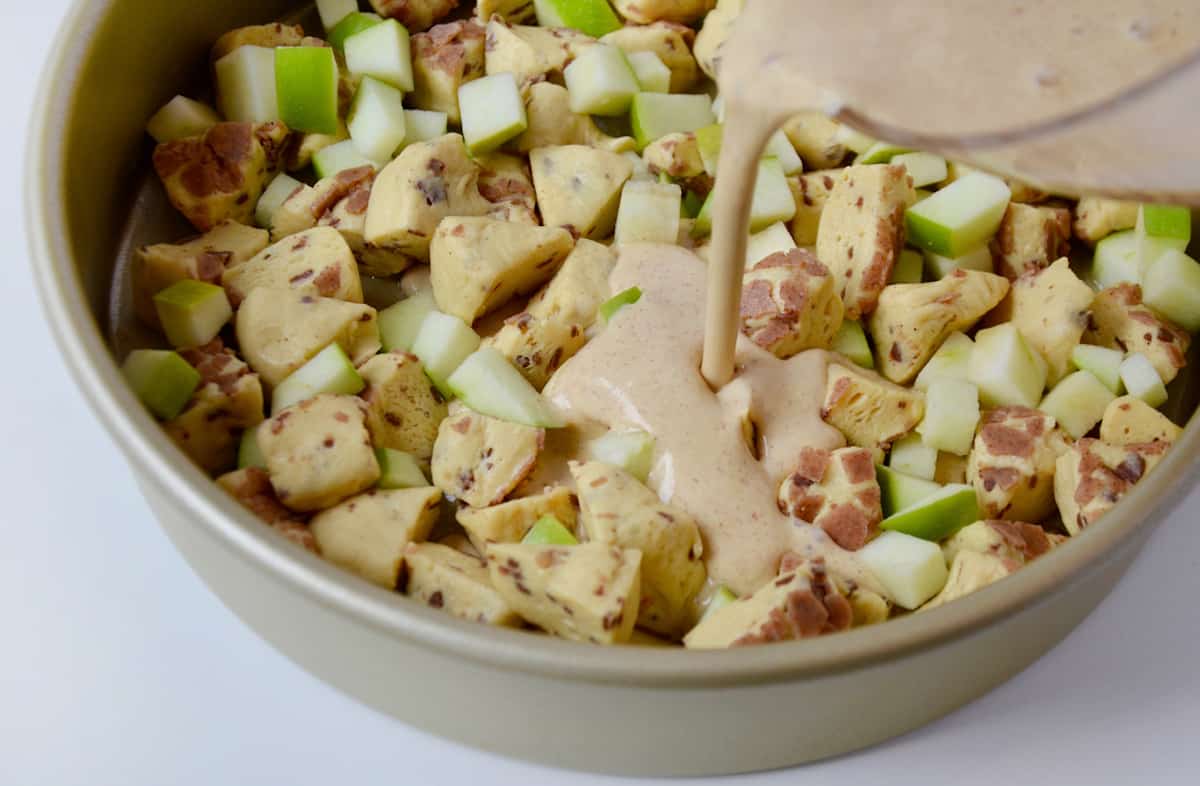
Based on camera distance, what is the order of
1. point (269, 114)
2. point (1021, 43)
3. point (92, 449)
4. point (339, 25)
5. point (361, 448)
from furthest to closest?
point (339, 25) → point (269, 114) → point (92, 449) → point (361, 448) → point (1021, 43)

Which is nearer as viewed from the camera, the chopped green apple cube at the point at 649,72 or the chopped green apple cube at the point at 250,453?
the chopped green apple cube at the point at 250,453

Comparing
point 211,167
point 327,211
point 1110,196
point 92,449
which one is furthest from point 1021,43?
point 92,449

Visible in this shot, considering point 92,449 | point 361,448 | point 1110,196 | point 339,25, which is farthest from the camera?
point 339,25

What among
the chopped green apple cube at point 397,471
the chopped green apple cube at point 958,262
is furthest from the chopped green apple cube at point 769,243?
the chopped green apple cube at point 397,471

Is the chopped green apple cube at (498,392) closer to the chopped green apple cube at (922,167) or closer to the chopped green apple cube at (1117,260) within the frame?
the chopped green apple cube at (922,167)

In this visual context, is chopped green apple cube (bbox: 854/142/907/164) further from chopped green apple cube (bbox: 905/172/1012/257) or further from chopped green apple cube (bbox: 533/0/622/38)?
chopped green apple cube (bbox: 533/0/622/38)

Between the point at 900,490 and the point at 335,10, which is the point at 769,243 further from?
the point at 335,10

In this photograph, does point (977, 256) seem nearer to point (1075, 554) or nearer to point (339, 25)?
point (1075, 554)
